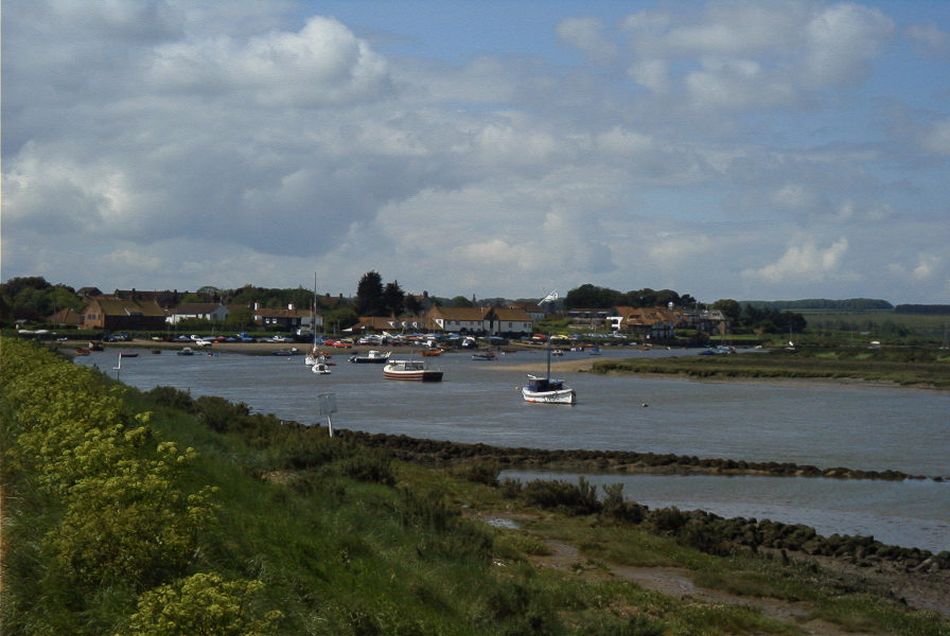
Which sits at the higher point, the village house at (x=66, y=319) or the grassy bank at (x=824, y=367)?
the village house at (x=66, y=319)

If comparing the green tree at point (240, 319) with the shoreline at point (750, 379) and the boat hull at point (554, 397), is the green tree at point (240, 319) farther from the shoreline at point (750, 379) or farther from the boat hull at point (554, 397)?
the boat hull at point (554, 397)

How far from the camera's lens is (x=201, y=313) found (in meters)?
195

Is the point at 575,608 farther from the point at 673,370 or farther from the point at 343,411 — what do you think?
the point at 673,370

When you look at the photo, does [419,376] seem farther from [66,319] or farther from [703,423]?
[66,319]

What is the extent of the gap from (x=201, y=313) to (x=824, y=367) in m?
122

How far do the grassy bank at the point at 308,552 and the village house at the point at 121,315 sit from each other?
145530 mm

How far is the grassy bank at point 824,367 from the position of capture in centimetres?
9800

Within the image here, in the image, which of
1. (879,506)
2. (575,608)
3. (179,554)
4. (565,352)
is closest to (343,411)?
(879,506)

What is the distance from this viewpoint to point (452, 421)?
5719 cm

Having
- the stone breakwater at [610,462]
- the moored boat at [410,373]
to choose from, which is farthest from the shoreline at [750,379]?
the stone breakwater at [610,462]

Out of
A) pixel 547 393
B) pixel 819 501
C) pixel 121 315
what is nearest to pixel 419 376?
pixel 547 393

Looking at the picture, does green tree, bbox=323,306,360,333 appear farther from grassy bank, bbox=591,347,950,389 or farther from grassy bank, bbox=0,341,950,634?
grassy bank, bbox=0,341,950,634

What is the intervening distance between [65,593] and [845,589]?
563 inches

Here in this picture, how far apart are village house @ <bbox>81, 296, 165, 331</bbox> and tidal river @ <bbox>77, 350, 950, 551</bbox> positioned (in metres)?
57.0
